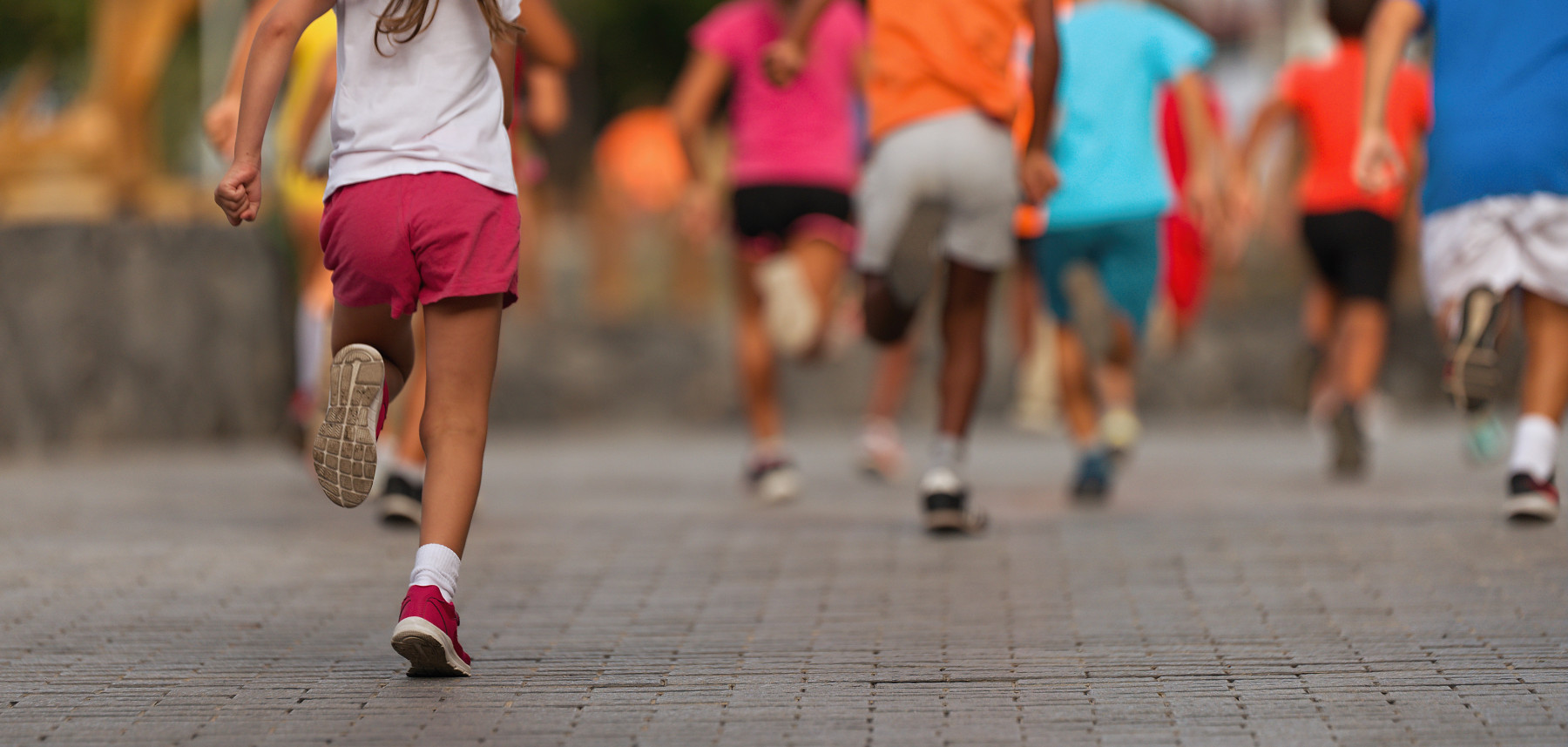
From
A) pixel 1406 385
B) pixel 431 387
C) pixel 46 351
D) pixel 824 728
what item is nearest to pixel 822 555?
pixel 431 387

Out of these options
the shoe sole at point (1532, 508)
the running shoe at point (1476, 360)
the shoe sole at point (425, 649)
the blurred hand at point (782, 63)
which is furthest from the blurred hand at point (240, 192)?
the shoe sole at point (1532, 508)

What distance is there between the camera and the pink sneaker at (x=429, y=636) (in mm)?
3793

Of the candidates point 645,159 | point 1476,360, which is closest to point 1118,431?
point 1476,360

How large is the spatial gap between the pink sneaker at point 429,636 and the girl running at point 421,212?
1.4 inches

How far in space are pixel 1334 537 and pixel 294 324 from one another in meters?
7.18

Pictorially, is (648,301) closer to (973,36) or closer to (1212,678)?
(973,36)

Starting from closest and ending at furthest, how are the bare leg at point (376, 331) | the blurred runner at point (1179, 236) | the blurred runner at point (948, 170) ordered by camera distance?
the bare leg at point (376, 331) < the blurred runner at point (948, 170) < the blurred runner at point (1179, 236)

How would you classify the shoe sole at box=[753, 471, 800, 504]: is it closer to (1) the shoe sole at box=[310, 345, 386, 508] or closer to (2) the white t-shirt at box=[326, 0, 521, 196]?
(2) the white t-shirt at box=[326, 0, 521, 196]

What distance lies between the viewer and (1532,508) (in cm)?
600

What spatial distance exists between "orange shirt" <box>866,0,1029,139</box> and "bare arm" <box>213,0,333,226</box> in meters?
2.77

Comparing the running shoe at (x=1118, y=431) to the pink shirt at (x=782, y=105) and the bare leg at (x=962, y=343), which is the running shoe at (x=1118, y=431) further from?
the pink shirt at (x=782, y=105)

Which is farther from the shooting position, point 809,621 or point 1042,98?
point 1042,98

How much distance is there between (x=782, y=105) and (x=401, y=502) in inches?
98.1

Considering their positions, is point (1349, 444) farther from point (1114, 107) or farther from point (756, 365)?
point (756, 365)
